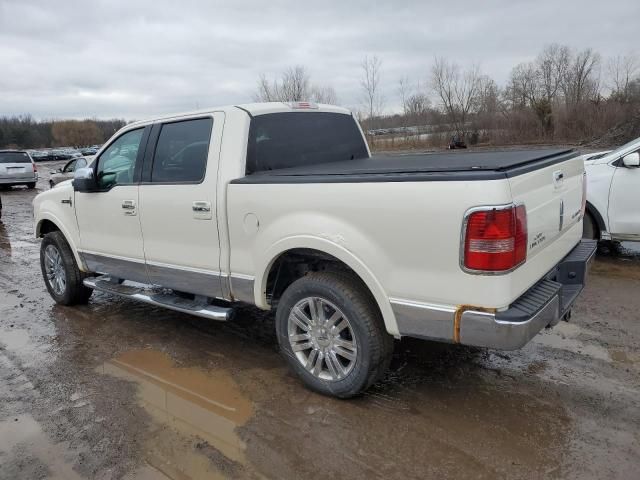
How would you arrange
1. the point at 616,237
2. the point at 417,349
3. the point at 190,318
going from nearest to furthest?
the point at 417,349, the point at 190,318, the point at 616,237

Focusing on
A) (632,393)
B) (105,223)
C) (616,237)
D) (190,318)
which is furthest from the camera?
(616,237)

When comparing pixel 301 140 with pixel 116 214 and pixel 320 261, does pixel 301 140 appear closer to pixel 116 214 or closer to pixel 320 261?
pixel 320 261

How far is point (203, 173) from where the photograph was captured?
4031 mm

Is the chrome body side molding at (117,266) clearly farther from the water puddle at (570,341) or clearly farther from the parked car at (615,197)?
the parked car at (615,197)

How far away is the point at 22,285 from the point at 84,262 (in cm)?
222

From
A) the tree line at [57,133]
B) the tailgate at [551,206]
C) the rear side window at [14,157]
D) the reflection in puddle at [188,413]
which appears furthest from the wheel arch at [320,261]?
the tree line at [57,133]

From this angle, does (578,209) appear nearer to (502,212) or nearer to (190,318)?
(502,212)

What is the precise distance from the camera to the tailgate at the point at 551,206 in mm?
2917

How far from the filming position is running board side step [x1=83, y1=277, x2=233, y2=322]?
410 cm

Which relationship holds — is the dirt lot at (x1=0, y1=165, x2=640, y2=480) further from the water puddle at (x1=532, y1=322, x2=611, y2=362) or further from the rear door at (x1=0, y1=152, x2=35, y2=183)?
the rear door at (x1=0, y1=152, x2=35, y2=183)

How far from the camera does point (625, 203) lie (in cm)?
653

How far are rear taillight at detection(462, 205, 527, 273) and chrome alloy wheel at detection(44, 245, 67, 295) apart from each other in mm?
4782

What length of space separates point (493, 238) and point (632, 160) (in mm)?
4923

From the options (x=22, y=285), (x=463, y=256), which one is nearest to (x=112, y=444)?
(x=463, y=256)
